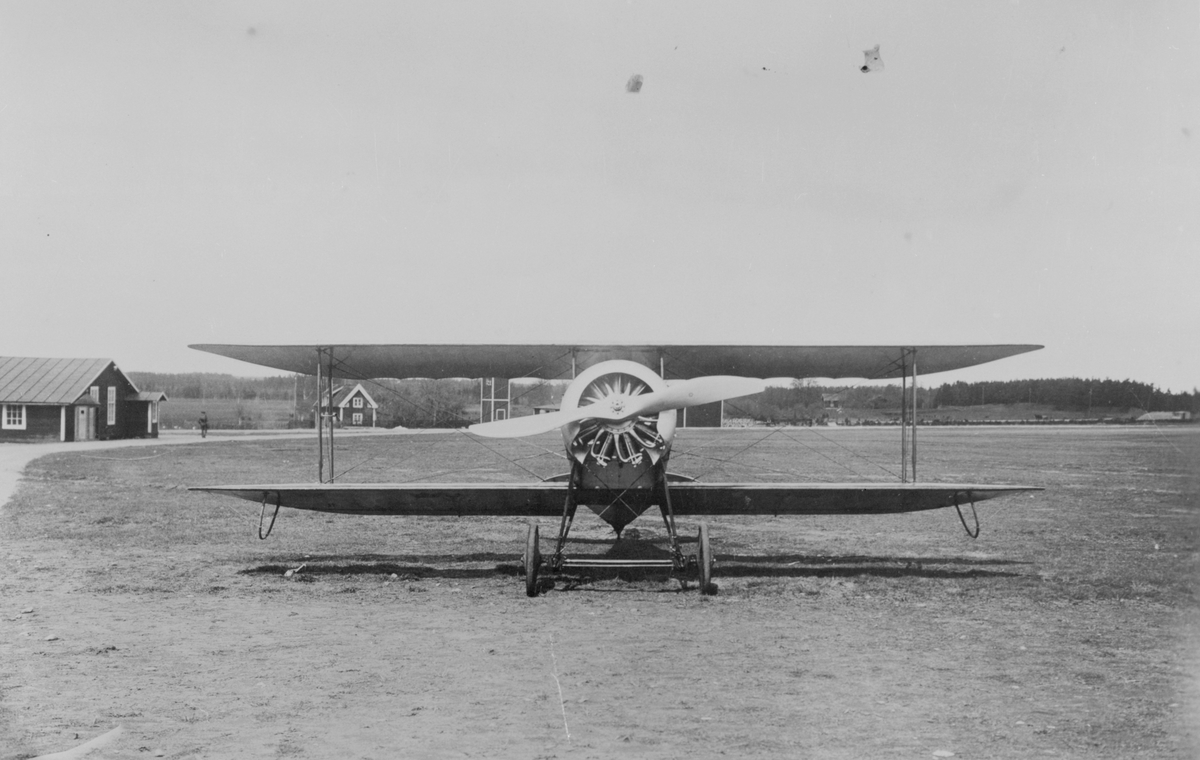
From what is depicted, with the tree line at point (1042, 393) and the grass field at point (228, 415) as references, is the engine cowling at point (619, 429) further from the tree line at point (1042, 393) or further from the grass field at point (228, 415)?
the grass field at point (228, 415)

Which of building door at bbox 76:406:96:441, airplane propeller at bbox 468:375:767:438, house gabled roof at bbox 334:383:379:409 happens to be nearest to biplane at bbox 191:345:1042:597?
airplane propeller at bbox 468:375:767:438

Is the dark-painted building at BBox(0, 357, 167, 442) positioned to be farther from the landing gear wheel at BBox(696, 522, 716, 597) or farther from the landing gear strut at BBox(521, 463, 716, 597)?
the landing gear wheel at BBox(696, 522, 716, 597)

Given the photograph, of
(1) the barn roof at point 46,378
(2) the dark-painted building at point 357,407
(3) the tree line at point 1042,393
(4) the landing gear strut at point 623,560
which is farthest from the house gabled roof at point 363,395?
(4) the landing gear strut at point 623,560

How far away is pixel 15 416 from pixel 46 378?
229 cm

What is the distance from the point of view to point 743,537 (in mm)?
14094

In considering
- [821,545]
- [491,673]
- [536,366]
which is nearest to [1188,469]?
[491,673]

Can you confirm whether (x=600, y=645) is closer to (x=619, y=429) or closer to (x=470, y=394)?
(x=619, y=429)

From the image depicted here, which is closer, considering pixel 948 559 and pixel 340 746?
pixel 340 746

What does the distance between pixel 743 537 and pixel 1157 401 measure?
28.4 ft

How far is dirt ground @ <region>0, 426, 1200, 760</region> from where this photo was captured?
4.85 metres

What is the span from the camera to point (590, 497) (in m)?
9.65

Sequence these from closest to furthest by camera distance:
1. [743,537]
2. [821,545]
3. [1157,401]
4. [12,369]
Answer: [1157,401] → [821,545] → [743,537] → [12,369]

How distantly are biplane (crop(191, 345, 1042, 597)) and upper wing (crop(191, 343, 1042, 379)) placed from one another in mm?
22

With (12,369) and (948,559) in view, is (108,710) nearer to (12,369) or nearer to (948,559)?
(948,559)
